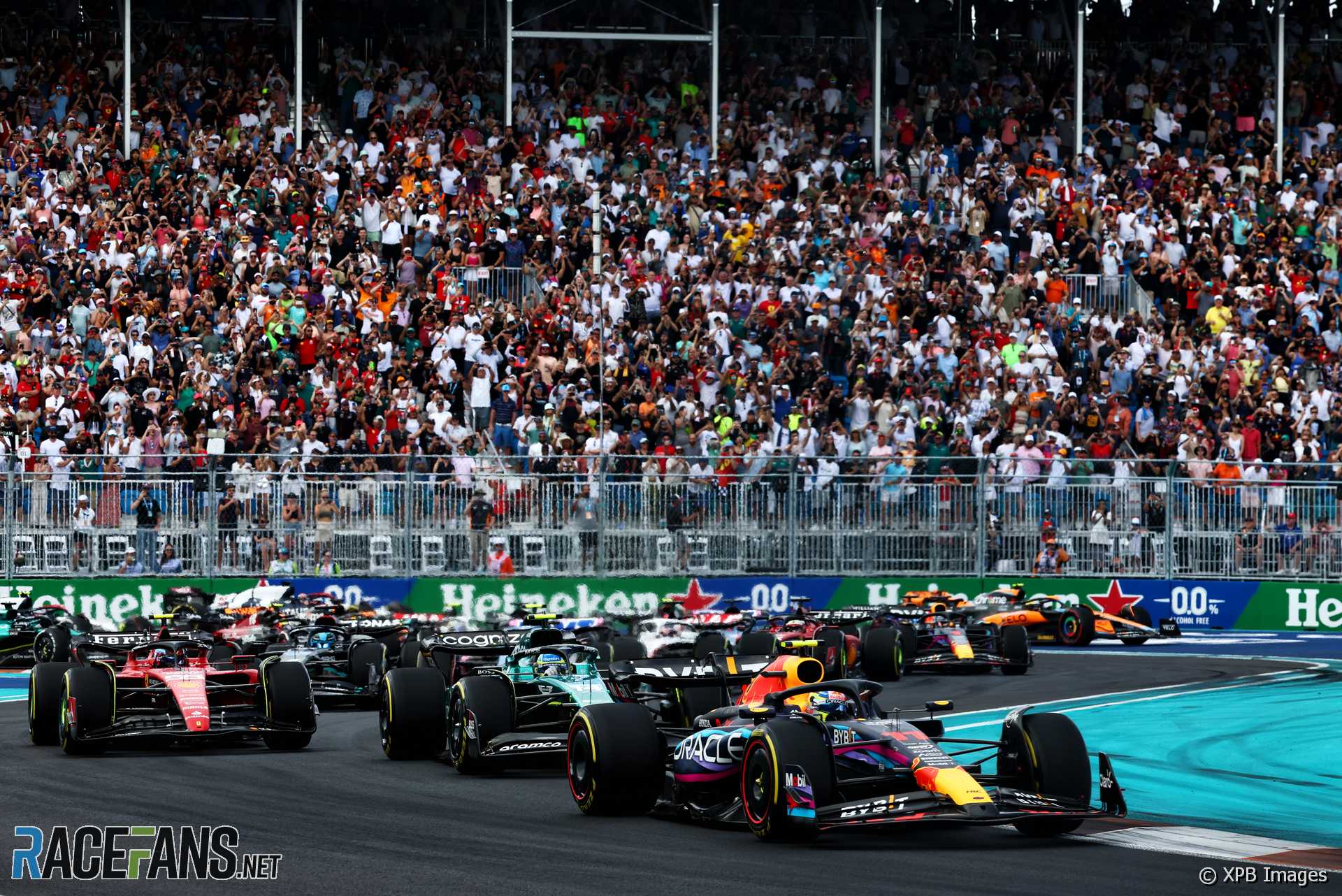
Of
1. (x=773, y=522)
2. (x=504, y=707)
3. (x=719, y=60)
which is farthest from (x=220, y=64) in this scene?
(x=504, y=707)

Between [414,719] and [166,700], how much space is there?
3.06 m

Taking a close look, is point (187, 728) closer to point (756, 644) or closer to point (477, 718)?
point (477, 718)

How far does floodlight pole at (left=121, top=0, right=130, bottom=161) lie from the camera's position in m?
→ 37.1

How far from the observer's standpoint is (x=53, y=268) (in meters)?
34.1

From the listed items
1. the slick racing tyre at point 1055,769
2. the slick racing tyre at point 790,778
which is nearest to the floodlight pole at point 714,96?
the slick racing tyre at point 1055,769

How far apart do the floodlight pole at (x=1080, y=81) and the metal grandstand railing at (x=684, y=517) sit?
9917 millimetres

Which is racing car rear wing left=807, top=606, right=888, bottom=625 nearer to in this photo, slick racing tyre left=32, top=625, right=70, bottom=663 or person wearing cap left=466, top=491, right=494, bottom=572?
person wearing cap left=466, top=491, right=494, bottom=572

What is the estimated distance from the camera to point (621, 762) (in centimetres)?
1372

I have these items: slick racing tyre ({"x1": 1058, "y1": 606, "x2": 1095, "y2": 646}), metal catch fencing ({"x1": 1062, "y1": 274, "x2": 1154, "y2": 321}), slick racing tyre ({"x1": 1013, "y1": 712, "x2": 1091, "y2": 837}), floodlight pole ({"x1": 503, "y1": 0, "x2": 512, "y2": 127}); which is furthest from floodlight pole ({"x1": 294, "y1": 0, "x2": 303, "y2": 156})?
slick racing tyre ({"x1": 1013, "y1": 712, "x2": 1091, "y2": 837})

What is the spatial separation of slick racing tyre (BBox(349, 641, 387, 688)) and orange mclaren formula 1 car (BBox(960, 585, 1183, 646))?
9.21 metres

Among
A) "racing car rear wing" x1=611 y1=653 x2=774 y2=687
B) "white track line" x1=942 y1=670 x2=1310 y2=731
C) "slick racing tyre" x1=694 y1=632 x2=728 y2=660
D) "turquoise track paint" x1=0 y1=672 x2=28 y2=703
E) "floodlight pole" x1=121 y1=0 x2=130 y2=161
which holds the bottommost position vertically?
"turquoise track paint" x1=0 y1=672 x2=28 y2=703

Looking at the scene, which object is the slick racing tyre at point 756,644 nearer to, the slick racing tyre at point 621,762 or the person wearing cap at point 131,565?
→ the slick racing tyre at point 621,762

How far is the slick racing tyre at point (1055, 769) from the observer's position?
42.1 ft

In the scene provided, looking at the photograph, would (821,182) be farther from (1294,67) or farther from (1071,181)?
(1294,67)
